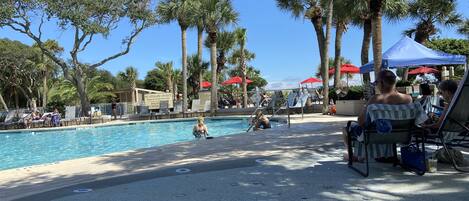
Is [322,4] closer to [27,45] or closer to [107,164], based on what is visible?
[107,164]

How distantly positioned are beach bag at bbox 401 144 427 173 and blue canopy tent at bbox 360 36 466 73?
16.3 feet

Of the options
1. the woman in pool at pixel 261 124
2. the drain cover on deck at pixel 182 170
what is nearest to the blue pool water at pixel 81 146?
the woman in pool at pixel 261 124

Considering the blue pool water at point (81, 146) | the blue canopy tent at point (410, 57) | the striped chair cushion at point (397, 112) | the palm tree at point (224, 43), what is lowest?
the blue pool water at point (81, 146)

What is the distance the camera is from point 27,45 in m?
39.0

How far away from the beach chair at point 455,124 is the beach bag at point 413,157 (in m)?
0.18

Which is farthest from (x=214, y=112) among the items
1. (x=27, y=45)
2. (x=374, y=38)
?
(x=27, y=45)

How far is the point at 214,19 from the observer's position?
22625 millimetres

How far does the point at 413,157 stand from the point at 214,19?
19264 millimetres

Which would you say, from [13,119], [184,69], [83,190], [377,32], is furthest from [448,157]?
[13,119]

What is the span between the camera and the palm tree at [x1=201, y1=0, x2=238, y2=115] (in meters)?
22.0

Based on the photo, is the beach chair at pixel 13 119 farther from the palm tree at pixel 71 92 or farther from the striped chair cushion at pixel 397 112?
the striped chair cushion at pixel 397 112

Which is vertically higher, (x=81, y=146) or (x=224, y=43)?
(x=224, y=43)

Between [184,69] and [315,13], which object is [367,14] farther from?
[184,69]

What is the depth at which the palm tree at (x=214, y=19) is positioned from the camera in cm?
2202
